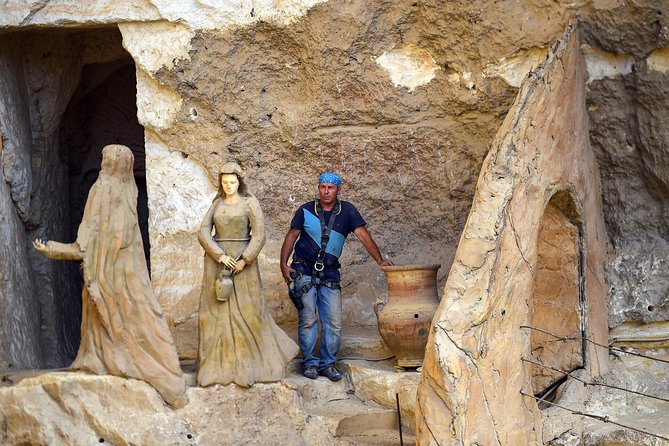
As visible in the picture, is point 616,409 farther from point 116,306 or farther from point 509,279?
point 116,306

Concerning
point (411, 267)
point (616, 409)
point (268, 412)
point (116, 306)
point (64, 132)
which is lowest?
point (616, 409)

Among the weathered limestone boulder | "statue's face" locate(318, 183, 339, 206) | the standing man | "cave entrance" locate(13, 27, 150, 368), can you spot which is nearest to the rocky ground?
the weathered limestone boulder

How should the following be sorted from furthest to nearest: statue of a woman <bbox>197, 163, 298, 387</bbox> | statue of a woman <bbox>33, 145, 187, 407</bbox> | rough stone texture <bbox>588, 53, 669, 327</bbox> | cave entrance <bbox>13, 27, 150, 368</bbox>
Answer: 1. cave entrance <bbox>13, 27, 150, 368</bbox>
2. rough stone texture <bbox>588, 53, 669, 327</bbox>
3. statue of a woman <bbox>197, 163, 298, 387</bbox>
4. statue of a woman <bbox>33, 145, 187, 407</bbox>

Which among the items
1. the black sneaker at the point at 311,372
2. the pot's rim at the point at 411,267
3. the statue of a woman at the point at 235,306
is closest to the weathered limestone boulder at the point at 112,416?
the statue of a woman at the point at 235,306

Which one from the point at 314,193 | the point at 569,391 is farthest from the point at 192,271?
the point at 569,391

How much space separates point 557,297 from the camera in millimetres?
8875

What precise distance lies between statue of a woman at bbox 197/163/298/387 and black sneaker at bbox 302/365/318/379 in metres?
0.32

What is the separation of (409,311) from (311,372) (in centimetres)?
86

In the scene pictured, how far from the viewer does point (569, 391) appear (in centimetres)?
856

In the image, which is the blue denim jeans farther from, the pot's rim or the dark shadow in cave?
the dark shadow in cave

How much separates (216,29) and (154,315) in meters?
2.89

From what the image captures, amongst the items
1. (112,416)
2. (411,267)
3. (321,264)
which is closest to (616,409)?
(411,267)

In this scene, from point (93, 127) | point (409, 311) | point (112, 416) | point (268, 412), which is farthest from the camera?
point (93, 127)

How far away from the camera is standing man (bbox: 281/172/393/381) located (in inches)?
358
